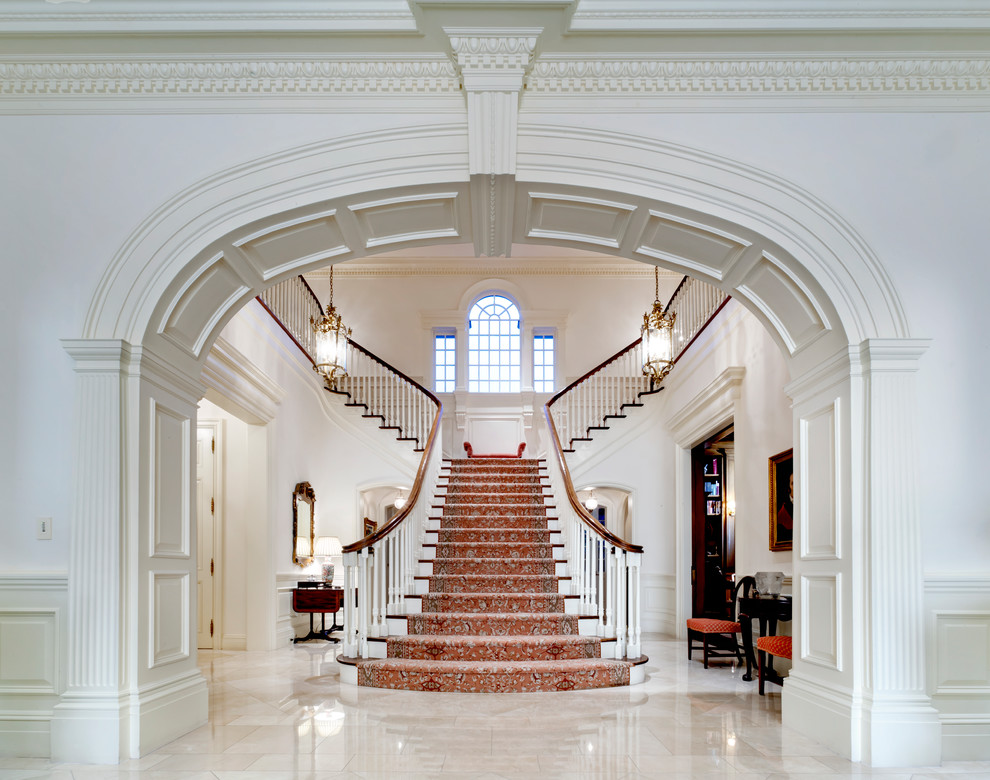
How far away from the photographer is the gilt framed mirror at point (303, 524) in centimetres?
1073

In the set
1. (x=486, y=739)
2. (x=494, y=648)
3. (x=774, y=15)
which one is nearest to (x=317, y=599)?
(x=494, y=648)

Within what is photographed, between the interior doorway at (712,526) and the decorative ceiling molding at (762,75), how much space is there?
233 inches

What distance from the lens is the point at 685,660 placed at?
29.2ft

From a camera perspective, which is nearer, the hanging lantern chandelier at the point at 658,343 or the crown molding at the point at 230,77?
the crown molding at the point at 230,77

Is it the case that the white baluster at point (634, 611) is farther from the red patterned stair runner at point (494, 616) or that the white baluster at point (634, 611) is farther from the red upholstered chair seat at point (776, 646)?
the red upholstered chair seat at point (776, 646)

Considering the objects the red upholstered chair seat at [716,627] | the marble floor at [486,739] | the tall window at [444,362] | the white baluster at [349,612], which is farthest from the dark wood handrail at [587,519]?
the tall window at [444,362]

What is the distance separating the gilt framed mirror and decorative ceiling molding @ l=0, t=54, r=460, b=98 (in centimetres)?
651

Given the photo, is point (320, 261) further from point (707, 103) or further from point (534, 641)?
point (534, 641)

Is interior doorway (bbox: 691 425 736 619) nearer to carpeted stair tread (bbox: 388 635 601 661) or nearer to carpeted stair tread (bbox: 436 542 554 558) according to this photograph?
carpeted stair tread (bbox: 436 542 554 558)

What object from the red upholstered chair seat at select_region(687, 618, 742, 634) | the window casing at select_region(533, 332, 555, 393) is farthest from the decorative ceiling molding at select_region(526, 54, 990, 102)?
the window casing at select_region(533, 332, 555, 393)

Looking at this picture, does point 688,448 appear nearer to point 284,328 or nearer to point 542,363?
point 542,363

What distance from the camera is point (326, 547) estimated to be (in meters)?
10.8

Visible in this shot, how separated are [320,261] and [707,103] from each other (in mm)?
2636

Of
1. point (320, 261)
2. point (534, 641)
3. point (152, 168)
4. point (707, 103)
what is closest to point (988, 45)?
point (707, 103)
